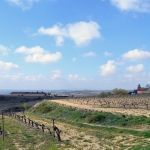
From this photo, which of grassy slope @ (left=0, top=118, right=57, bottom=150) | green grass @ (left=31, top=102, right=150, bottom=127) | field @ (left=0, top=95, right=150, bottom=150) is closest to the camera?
field @ (left=0, top=95, right=150, bottom=150)

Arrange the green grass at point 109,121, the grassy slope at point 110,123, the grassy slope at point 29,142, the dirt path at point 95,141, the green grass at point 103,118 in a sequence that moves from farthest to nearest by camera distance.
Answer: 1. the green grass at point 103,118
2. the green grass at point 109,121
3. the grassy slope at point 110,123
4. the grassy slope at point 29,142
5. the dirt path at point 95,141

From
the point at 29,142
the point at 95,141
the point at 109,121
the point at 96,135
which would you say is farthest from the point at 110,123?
the point at 29,142

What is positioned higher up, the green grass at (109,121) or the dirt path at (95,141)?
the green grass at (109,121)

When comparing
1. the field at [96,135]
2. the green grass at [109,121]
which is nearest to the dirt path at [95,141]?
the field at [96,135]

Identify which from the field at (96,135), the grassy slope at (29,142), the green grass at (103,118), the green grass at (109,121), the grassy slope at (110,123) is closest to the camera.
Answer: the field at (96,135)

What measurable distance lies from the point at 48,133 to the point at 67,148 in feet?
41.0

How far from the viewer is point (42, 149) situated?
41.6m

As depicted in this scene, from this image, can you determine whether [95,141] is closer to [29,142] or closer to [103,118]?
[29,142]

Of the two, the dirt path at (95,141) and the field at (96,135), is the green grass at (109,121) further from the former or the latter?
the dirt path at (95,141)

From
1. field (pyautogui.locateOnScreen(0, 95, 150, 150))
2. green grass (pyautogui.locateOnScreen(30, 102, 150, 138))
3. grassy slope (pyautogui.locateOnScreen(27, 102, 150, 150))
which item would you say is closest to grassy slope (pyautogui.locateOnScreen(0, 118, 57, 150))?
field (pyautogui.locateOnScreen(0, 95, 150, 150))

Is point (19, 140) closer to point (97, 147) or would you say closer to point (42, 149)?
point (42, 149)

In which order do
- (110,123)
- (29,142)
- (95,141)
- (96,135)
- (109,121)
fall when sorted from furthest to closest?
(109,121) → (110,123) → (96,135) → (29,142) → (95,141)

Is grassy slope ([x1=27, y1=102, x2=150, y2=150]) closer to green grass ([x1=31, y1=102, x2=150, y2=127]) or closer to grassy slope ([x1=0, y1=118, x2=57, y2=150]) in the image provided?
green grass ([x1=31, y1=102, x2=150, y2=127])

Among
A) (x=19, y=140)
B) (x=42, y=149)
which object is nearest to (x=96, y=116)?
(x=19, y=140)
